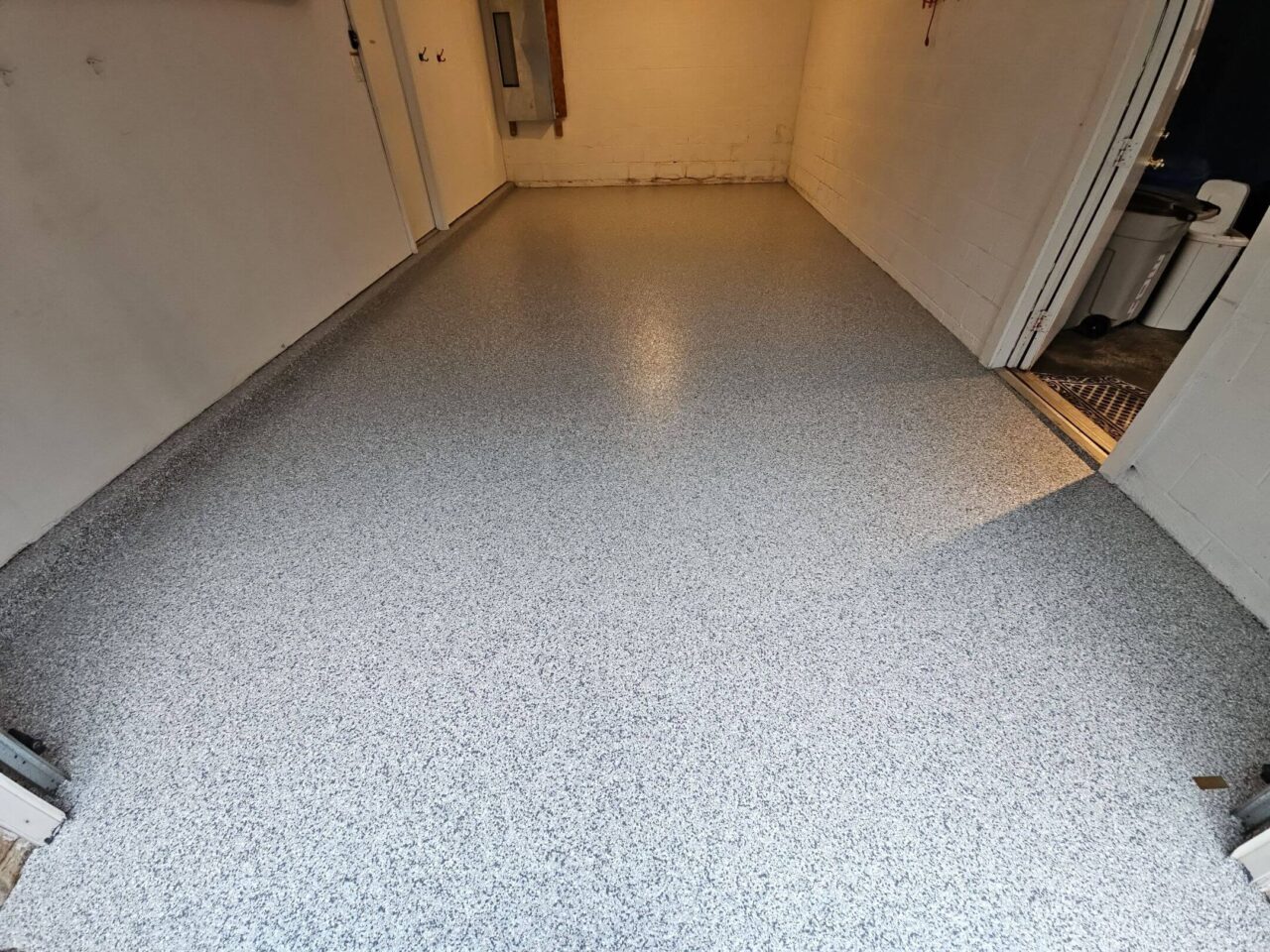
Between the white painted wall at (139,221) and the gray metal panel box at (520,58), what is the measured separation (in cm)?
322

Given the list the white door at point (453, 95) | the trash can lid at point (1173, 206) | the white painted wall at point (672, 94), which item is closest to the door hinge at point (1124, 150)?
the trash can lid at point (1173, 206)

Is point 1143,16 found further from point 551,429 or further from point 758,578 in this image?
point 551,429

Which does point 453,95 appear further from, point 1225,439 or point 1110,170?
point 1225,439

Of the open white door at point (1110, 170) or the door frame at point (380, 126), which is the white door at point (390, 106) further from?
the open white door at point (1110, 170)

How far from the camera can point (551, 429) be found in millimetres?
2004

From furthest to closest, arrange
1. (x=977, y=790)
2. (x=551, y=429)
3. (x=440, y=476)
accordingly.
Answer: (x=551, y=429)
(x=440, y=476)
(x=977, y=790)

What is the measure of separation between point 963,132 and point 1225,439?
2.11 metres

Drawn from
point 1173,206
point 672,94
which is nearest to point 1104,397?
point 1173,206

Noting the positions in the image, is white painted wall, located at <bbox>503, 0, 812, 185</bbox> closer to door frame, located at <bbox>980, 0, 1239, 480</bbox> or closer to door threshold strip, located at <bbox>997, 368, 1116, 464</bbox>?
door frame, located at <bbox>980, 0, 1239, 480</bbox>

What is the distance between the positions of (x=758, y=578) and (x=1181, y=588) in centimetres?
106

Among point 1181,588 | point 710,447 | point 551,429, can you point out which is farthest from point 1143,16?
point 551,429

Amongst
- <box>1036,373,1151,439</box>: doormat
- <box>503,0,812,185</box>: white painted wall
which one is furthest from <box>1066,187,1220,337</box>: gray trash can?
<box>503,0,812,185</box>: white painted wall

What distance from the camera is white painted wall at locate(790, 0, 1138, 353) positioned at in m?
1.97

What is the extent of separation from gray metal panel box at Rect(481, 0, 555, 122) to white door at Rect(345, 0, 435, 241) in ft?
7.46
